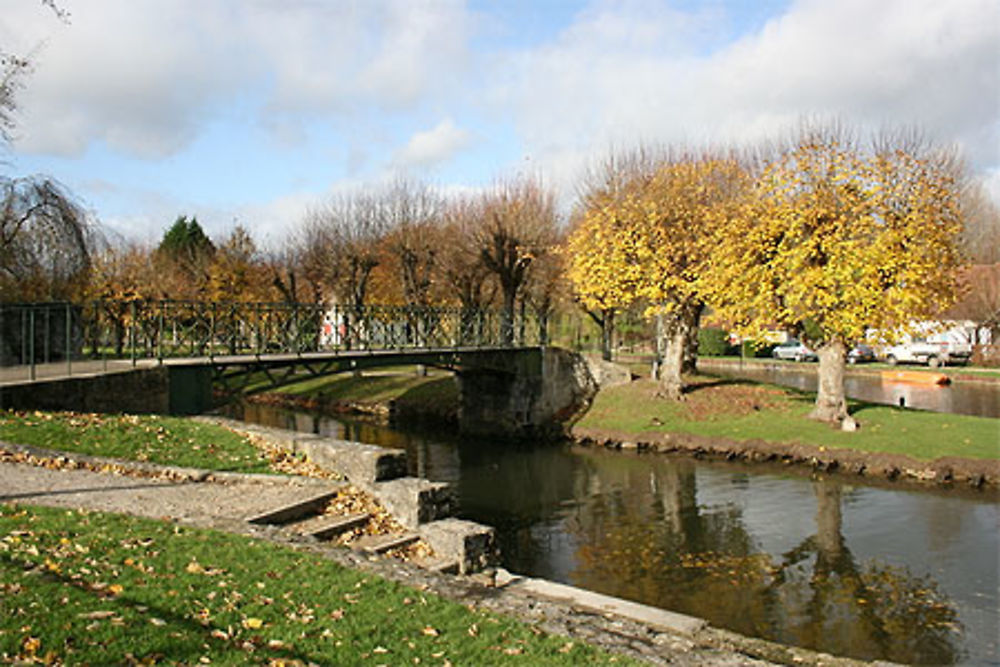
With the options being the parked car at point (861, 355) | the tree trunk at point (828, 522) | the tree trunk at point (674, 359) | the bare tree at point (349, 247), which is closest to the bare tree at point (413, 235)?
the bare tree at point (349, 247)

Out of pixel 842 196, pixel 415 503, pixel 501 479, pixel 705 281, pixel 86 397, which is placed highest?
pixel 842 196

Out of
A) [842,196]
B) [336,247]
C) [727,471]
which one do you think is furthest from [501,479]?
[336,247]

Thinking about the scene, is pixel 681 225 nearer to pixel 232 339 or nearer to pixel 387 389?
pixel 232 339

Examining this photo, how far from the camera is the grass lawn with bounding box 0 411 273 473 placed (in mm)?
13195

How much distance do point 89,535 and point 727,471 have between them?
17959 mm

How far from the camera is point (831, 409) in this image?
80.3ft

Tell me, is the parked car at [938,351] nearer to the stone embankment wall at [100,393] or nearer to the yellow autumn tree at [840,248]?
the yellow autumn tree at [840,248]

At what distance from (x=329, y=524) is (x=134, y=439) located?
5016 mm

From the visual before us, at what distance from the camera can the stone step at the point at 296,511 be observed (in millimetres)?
10875

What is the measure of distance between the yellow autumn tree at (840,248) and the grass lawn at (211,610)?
1729 cm

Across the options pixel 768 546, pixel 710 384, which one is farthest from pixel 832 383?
pixel 768 546

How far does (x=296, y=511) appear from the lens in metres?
11.5

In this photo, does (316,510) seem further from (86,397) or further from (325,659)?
(86,397)

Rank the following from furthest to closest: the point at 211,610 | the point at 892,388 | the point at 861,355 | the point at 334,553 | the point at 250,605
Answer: the point at 861,355 → the point at 892,388 → the point at 334,553 → the point at 250,605 → the point at 211,610
